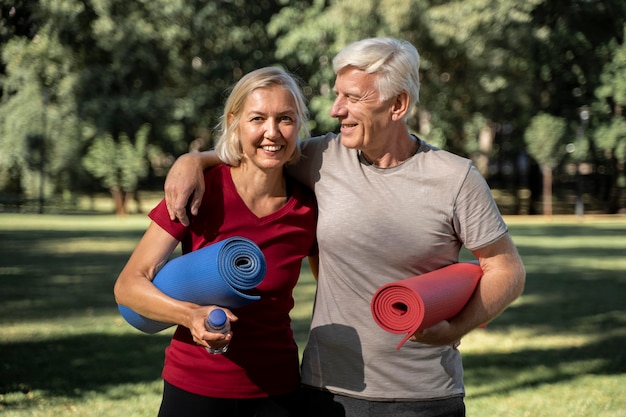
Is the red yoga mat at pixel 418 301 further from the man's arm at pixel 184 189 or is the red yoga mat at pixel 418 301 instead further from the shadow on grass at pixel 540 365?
the shadow on grass at pixel 540 365

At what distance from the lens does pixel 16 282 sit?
14.8 meters

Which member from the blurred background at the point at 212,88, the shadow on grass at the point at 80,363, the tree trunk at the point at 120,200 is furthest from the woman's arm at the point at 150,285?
the tree trunk at the point at 120,200

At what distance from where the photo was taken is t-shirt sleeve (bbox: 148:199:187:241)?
9.78 feet

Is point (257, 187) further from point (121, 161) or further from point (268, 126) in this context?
point (121, 161)

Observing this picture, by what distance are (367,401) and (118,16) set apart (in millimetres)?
32452

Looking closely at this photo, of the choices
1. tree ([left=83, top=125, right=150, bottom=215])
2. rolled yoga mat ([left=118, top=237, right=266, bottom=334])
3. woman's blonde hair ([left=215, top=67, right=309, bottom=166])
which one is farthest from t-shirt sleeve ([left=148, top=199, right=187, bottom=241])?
tree ([left=83, top=125, right=150, bottom=215])

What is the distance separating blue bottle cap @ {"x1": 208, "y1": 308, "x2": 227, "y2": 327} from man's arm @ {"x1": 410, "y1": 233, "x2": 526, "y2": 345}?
749mm

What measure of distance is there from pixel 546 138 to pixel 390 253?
114ft

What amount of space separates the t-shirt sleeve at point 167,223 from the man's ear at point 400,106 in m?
0.78

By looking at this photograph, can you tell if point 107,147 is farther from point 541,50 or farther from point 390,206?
point 390,206

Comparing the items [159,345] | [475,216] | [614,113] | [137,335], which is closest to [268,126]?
[475,216]

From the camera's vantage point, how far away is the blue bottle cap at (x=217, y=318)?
261 centimetres

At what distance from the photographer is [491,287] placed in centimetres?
302

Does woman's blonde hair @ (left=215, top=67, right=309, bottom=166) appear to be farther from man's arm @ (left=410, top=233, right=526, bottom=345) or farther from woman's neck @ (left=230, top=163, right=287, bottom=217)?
man's arm @ (left=410, top=233, right=526, bottom=345)
